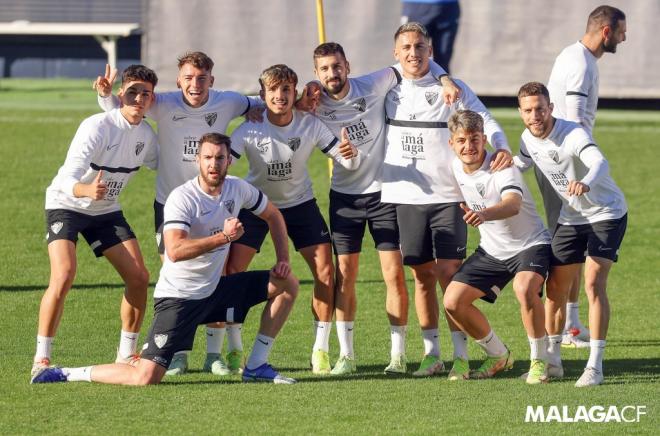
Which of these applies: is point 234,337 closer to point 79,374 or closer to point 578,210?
point 79,374

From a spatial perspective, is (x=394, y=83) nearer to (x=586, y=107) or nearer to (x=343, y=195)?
(x=343, y=195)

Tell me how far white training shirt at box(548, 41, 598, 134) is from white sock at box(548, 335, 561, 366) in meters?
1.64

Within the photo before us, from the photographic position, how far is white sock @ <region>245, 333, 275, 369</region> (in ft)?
30.6

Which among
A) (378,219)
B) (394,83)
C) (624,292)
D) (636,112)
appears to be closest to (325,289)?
(378,219)

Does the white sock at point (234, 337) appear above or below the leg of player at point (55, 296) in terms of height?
Result: below

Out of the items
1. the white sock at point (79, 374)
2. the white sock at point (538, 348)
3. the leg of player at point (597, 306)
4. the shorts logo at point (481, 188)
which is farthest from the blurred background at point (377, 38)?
the white sock at point (79, 374)

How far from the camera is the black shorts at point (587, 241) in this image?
9.39m

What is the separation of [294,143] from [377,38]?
41.1 ft

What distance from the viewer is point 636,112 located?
23.5m

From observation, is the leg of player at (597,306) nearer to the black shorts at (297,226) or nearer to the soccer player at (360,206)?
the soccer player at (360,206)

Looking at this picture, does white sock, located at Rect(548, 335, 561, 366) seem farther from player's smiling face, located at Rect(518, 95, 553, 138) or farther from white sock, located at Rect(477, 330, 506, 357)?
player's smiling face, located at Rect(518, 95, 553, 138)

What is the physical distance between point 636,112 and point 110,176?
15557 mm

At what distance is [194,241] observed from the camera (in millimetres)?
8750

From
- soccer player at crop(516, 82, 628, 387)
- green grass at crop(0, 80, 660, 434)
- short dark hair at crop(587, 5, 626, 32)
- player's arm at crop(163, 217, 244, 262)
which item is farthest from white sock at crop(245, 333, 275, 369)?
short dark hair at crop(587, 5, 626, 32)
